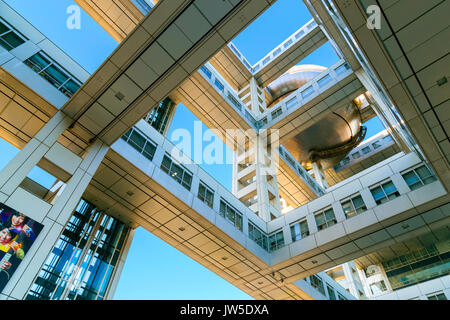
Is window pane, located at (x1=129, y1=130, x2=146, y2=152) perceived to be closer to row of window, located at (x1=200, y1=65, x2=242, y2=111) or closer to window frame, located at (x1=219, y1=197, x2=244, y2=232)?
window frame, located at (x1=219, y1=197, x2=244, y2=232)

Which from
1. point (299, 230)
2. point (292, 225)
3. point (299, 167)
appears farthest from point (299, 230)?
point (299, 167)

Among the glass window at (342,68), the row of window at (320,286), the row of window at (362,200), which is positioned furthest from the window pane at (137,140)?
the glass window at (342,68)

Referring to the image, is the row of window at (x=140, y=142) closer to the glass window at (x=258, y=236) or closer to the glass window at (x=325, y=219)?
the glass window at (x=258, y=236)

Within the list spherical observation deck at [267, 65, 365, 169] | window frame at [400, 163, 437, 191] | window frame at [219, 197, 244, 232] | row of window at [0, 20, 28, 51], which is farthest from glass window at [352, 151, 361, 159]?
row of window at [0, 20, 28, 51]

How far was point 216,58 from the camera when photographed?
141 feet

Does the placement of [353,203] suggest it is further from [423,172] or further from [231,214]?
[231,214]

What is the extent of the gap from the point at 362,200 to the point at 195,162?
11.0 metres

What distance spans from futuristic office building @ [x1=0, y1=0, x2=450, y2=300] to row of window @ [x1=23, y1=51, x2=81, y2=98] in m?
0.06

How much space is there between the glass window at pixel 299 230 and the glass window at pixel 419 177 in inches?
273

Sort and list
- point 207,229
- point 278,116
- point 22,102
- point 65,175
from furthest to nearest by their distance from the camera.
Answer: point 278,116
point 207,229
point 22,102
point 65,175

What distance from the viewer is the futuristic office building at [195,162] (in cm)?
1057

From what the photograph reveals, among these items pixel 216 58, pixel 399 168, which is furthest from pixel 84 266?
pixel 216 58
